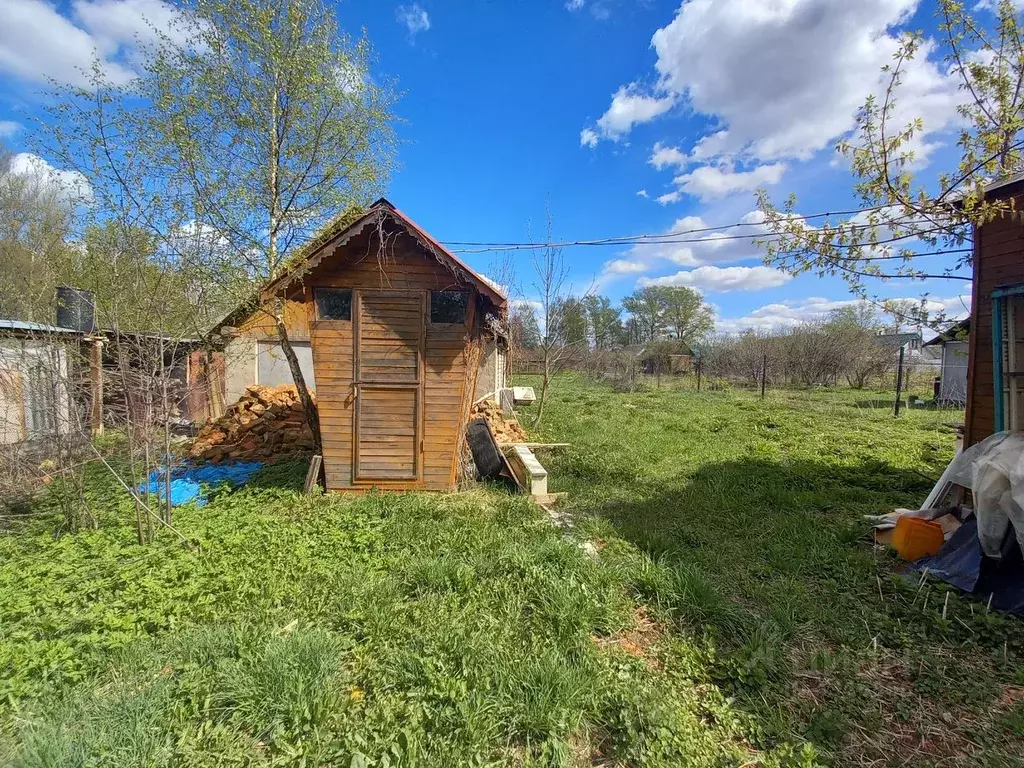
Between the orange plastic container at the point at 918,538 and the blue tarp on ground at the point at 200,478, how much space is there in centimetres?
736

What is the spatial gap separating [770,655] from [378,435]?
4678mm

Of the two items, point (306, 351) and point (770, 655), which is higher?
point (306, 351)

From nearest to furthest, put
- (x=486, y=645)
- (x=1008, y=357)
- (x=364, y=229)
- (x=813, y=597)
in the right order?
(x=486, y=645), (x=813, y=597), (x=1008, y=357), (x=364, y=229)

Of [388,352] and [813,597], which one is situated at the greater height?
[388,352]

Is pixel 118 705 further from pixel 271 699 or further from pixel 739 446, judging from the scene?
pixel 739 446

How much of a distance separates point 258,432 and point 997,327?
10096mm

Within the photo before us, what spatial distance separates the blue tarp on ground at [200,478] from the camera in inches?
223

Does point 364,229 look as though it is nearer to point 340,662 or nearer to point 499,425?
point 340,662

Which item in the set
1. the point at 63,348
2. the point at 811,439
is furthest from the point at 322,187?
the point at 811,439

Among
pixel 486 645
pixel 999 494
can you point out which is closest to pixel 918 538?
pixel 999 494

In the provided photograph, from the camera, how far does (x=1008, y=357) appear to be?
409 cm

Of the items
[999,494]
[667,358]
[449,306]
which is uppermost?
[667,358]

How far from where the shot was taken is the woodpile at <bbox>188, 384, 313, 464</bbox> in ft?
25.2

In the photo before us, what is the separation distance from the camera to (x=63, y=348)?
4992 mm
